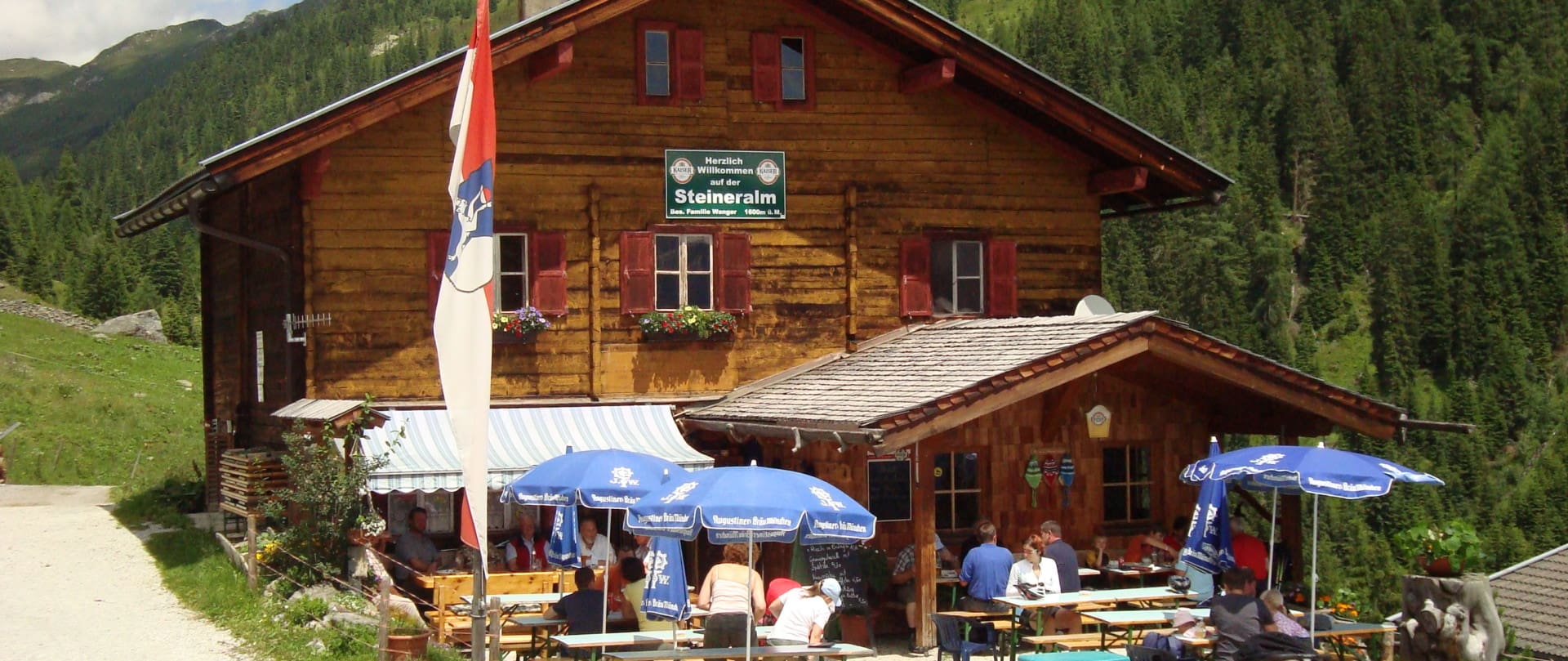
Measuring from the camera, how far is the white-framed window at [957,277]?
19.7 m

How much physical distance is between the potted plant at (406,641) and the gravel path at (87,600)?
1518mm

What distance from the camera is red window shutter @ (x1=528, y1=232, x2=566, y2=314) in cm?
1805

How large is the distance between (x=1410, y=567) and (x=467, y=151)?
947cm

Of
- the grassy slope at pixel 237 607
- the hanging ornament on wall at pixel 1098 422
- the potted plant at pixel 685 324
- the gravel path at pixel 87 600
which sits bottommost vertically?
the gravel path at pixel 87 600

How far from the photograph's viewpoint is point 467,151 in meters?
10.3

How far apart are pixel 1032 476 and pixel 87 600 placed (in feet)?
32.1

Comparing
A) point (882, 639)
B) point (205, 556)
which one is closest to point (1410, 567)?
point (882, 639)

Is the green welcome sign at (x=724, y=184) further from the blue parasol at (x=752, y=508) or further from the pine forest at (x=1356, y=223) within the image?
the pine forest at (x=1356, y=223)

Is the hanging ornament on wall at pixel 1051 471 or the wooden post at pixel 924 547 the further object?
A: the hanging ornament on wall at pixel 1051 471

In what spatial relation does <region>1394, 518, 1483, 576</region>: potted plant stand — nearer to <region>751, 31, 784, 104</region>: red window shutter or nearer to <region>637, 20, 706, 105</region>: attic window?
<region>751, 31, 784, 104</region>: red window shutter

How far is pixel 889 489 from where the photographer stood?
675 inches

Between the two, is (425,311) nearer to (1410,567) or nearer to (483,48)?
(483,48)

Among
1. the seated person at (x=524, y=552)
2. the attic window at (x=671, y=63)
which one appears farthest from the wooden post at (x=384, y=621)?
the attic window at (x=671, y=63)

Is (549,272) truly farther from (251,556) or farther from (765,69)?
(251,556)
